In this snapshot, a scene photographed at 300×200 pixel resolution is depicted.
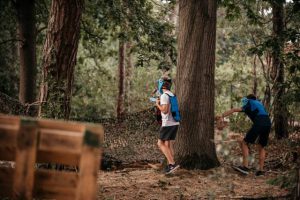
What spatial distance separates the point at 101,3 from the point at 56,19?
6.31 meters

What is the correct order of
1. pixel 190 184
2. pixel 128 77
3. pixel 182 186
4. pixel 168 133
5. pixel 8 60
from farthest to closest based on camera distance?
pixel 128 77
pixel 8 60
pixel 168 133
pixel 190 184
pixel 182 186

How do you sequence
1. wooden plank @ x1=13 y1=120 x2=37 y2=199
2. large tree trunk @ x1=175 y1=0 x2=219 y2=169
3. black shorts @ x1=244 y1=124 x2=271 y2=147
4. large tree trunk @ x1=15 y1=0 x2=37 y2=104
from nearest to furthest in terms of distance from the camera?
1. wooden plank @ x1=13 y1=120 x2=37 y2=199
2. black shorts @ x1=244 y1=124 x2=271 y2=147
3. large tree trunk @ x1=175 y1=0 x2=219 y2=169
4. large tree trunk @ x1=15 y1=0 x2=37 y2=104

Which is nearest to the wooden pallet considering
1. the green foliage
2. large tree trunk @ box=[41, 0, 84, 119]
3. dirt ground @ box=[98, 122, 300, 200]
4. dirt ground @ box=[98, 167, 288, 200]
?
dirt ground @ box=[98, 122, 300, 200]

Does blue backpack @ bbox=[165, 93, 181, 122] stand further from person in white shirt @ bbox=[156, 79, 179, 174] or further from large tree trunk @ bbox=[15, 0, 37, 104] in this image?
large tree trunk @ bbox=[15, 0, 37, 104]

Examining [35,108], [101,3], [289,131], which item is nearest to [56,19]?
[35,108]

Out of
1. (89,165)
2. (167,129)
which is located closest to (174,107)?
(167,129)

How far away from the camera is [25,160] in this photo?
2.75 m

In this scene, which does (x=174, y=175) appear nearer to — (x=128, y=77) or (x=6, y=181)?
(x=6, y=181)

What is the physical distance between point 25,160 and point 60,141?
0.75 feet

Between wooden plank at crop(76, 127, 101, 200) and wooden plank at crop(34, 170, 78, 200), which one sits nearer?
wooden plank at crop(76, 127, 101, 200)

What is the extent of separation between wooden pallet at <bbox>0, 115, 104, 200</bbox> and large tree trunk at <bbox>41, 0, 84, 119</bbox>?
3.72 m

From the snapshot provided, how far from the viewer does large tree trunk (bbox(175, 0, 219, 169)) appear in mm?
8070

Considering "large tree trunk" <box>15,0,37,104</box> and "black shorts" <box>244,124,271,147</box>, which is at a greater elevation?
"large tree trunk" <box>15,0,37,104</box>

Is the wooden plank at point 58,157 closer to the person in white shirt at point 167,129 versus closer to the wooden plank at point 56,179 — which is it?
the wooden plank at point 56,179
